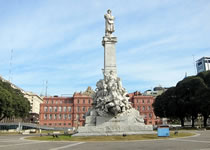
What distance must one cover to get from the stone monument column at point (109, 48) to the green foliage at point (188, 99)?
82.1 ft

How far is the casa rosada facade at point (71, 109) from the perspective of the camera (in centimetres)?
8638

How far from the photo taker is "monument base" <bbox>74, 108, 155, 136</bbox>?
23.2 meters

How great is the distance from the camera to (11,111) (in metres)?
45.3

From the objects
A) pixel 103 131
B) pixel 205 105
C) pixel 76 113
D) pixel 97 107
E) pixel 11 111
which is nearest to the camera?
pixel 103 131

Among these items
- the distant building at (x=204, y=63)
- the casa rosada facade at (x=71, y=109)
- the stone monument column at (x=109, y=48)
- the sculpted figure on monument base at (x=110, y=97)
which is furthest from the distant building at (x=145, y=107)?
the distant building at (x=204, y=63)

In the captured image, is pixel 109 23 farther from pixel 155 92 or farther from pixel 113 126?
pixel 155 92

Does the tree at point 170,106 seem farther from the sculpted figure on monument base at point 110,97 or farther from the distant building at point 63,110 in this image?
the distant building at point 63,110

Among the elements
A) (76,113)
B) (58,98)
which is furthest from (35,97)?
(76,113)

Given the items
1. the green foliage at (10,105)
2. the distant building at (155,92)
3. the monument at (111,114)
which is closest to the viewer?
the monument at (111,114)

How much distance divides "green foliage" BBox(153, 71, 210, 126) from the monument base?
2407 cm

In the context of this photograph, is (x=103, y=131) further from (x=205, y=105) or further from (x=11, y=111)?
(x=11, y=111)

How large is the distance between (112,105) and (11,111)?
31859 millimetres

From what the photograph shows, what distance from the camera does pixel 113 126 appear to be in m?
23.6

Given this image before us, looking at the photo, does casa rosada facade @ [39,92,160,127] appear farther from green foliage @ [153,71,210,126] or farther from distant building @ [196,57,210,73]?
distant building @ [196,57,210,73]
